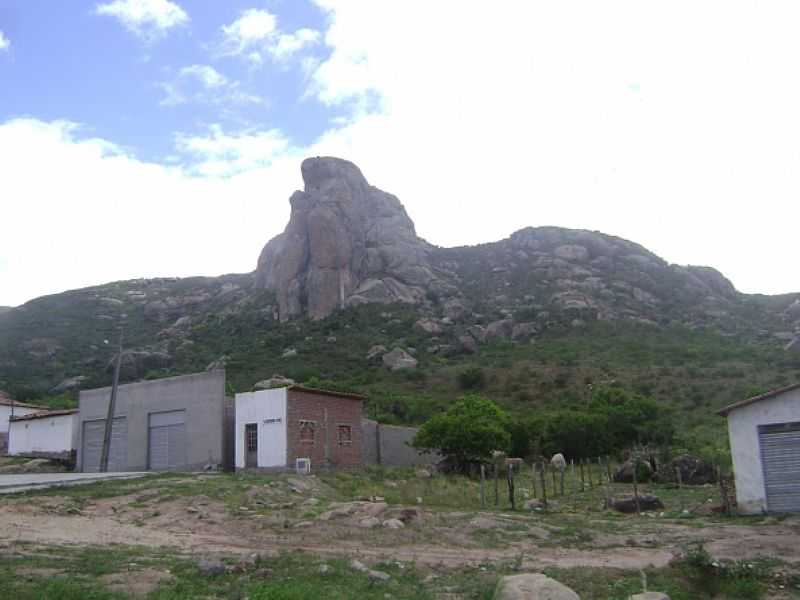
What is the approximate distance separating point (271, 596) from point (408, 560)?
447 cm

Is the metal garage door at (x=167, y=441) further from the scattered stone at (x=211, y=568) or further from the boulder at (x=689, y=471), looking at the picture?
the scattered stone at (x=211, y=568)

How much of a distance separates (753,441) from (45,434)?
3701cm

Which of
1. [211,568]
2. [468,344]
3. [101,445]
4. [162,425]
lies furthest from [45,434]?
[468,344]

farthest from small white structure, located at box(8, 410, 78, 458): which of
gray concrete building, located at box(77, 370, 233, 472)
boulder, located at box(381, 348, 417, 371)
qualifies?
boulder, located at box(381, 348, 417, 371)

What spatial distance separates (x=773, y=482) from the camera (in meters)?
19.2

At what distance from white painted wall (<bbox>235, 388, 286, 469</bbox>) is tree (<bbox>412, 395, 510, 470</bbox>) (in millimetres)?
8278

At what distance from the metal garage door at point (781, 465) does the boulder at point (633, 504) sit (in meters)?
3.31

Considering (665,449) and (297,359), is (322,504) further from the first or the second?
(297,359)

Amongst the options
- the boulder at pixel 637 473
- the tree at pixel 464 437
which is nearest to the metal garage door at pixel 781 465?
the boulder at pixel 637 473

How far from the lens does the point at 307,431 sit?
31.2 m

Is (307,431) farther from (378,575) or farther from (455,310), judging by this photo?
(455,310)

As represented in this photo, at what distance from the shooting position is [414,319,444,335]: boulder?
74.6 metres

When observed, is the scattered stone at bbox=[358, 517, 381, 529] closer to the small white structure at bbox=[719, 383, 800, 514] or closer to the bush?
the small white structure at bbox=[719, 383, 800, 514]

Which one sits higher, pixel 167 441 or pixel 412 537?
pixel 167 441
